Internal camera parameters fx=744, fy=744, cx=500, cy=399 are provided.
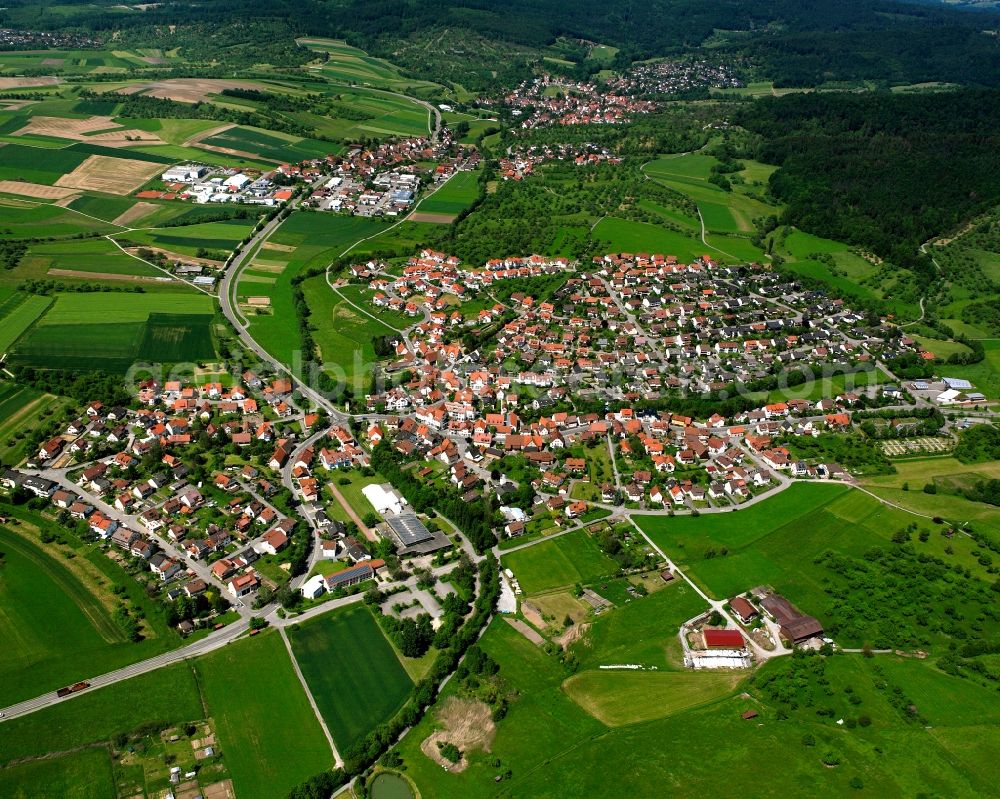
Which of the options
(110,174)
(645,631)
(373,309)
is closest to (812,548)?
(645,631)

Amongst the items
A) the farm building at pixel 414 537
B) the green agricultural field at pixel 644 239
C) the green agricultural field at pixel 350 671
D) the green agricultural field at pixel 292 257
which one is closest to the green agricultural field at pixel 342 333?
the green agricultural field at pixel 292 257

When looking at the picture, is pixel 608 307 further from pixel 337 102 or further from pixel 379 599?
pixel 337 102

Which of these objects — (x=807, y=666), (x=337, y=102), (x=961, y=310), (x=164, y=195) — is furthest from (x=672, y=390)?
(x=337, y=102)

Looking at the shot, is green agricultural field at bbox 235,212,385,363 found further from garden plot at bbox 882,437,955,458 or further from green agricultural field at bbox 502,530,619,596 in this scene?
garden plot at bbox 882,437,955,458

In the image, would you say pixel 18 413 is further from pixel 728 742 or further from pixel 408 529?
pixel 728 742

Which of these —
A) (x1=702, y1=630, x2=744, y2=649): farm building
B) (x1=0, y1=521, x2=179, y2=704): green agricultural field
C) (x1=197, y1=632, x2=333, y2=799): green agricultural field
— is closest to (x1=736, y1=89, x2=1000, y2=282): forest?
(x1=702, y1=630, x2=744, y2=649): farm building

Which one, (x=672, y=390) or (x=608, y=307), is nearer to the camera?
(x=672, y=390)

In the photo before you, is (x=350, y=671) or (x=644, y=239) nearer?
(x=350, y=671)

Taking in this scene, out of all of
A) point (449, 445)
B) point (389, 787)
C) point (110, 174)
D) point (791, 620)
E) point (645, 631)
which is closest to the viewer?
point (389, 787)
